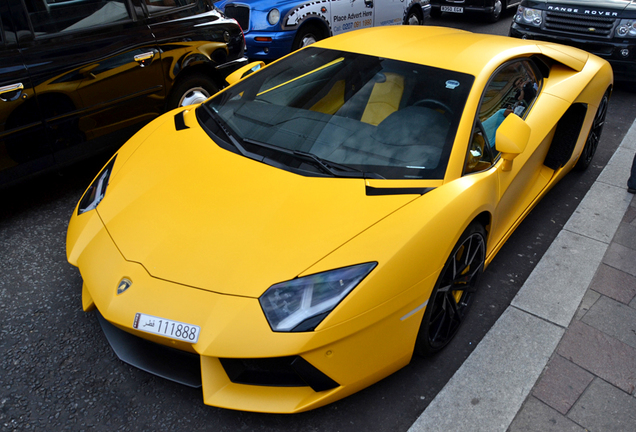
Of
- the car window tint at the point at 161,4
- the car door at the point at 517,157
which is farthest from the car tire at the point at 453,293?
the car window tint at the point at 161,4

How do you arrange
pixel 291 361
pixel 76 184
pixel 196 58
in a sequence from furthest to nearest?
pixel 196 58 → pixel 76 184 → pixel 291 361

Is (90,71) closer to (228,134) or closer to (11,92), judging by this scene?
(11,92)

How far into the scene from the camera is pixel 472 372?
98.1 inches

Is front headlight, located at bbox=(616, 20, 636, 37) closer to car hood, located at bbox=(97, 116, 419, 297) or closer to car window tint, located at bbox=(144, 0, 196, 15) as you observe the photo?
car window tint, located at bbox=(144, 0, 196, 15)

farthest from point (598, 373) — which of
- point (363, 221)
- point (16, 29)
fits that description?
point (16, 29)

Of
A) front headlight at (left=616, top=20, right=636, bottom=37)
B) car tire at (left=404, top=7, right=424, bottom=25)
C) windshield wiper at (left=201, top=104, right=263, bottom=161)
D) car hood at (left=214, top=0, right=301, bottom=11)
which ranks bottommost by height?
car tire at (left=404, top=7, right=424, bottom=25)

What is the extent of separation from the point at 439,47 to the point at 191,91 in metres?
2.43

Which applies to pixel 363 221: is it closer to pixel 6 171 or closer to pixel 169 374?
pixel 169 374

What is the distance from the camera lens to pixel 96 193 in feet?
8.84

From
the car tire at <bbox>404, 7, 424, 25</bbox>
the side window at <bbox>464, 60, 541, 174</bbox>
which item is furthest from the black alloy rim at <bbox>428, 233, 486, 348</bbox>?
the car tire at <bbox>404, 7, 424, 25</bbox>

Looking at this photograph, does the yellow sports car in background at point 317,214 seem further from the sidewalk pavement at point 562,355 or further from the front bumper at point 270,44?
the front bumper at point 270,44

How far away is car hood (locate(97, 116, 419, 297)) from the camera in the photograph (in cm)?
206

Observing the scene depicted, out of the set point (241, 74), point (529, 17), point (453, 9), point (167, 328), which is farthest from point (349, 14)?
point (167, 328)

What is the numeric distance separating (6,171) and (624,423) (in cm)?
374
